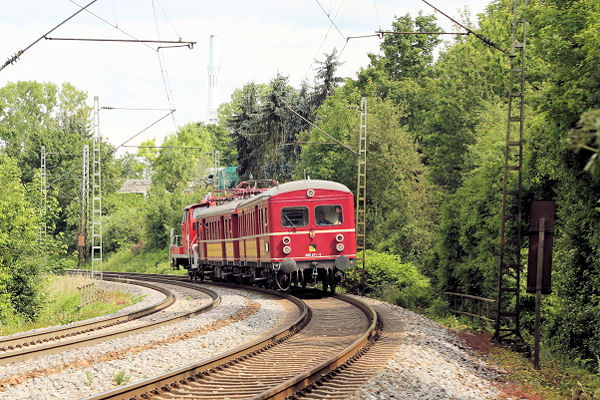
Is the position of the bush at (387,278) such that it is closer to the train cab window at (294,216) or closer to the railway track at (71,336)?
the train cab window at (294,216)

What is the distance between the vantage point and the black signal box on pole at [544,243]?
12.7 metres

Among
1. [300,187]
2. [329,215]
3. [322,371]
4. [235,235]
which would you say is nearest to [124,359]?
[322,371]

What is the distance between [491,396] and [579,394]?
195 centimetres

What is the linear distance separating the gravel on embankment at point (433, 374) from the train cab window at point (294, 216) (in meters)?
9.28

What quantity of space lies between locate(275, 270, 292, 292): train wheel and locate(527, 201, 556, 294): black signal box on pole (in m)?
11.9

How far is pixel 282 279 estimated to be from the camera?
80.3 ft

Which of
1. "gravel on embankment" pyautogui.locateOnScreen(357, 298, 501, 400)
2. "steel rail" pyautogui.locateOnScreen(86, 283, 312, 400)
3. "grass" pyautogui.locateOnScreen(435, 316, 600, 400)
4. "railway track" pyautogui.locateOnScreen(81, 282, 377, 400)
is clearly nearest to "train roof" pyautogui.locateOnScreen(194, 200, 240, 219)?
"railway track" pyautogui.locateOnScreen(81, 282, 377, 400)

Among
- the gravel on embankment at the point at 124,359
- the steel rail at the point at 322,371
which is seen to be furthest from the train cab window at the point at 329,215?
the steel rail at the point at 322,371

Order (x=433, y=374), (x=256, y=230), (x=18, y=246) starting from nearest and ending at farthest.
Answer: (x=433, y=374)
(x=256, y=230)
(x=18, y=246)

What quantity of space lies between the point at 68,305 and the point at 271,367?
20874 millimetres

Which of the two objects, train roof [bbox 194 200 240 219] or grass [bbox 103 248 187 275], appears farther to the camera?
grass [bbox 103 248 187 275]

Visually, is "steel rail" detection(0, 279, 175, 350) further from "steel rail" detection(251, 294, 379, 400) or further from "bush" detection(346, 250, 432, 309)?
"bush" detection(346, 250, 432, 309)

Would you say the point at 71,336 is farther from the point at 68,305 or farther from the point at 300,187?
the point at 68,305

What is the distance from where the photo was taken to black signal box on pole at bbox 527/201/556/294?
12734 millimetres
